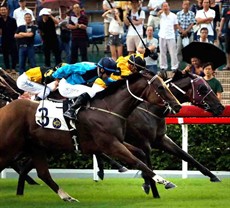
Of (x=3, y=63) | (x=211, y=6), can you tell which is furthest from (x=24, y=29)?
(x=211, y=6)

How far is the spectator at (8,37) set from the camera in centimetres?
2134

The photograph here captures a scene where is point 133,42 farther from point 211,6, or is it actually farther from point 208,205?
point 208,205

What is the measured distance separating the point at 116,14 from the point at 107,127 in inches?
322

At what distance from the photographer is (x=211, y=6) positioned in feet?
69.2

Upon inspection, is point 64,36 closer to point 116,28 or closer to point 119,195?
point 116,28

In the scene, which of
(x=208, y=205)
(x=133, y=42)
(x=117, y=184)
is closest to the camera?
(x=208, y=205)

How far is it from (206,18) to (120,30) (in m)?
1.75

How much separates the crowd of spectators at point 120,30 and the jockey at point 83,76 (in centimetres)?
600

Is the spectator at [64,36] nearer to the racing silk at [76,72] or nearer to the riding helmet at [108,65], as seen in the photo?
the racing silk at [76,72]

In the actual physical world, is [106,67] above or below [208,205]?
above

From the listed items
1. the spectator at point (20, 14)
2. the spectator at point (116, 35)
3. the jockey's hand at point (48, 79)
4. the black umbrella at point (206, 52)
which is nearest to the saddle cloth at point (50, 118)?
the jockey's hand at point (48, 79)

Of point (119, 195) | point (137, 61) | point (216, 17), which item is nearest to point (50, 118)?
point (137, 61)

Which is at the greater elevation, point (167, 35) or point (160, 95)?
point (160, 95)

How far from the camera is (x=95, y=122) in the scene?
42.9 feet
